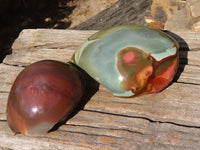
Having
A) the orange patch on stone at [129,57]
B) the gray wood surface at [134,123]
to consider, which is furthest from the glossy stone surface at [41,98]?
the orange patch on stone at [129,57]

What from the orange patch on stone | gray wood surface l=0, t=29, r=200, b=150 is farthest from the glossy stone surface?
the orange patch on stone

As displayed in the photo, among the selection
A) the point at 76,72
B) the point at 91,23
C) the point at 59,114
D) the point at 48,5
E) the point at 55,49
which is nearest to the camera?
the point at 59,114

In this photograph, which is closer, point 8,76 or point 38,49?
point 8,76

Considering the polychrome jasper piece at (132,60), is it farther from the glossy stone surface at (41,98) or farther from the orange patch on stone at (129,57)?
the glossy stone surface at (41,98)

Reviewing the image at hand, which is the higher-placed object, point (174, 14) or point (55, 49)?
point (55, 49)

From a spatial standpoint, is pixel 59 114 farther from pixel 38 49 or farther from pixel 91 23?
pixel 91 23

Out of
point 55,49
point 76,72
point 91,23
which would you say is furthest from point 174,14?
point 76,72
